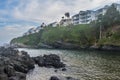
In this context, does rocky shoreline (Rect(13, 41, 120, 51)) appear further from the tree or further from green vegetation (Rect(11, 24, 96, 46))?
the tree

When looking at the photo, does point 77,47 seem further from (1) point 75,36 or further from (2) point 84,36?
(1) point 75,36

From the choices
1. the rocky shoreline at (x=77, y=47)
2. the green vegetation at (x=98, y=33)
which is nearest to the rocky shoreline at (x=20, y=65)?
the rocky shoreline at (x=77, y=47)

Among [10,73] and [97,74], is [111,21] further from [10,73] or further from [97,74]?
[10,73]

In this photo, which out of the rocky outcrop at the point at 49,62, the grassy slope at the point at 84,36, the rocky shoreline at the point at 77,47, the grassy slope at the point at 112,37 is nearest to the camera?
the rocky outcrop at the point at 49,62

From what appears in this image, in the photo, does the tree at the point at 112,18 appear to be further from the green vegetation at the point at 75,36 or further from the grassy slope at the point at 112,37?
the green vegetation at the point at 75,36

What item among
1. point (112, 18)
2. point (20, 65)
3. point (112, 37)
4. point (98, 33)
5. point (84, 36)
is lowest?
point (20, 65)

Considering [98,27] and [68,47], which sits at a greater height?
[98,27]

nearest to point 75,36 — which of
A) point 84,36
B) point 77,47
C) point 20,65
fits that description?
point 84,36

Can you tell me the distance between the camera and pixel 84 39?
159 meters

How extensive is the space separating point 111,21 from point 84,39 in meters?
25.2

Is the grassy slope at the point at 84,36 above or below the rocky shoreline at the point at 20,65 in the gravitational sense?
above

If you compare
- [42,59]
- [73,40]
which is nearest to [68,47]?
[73,40]

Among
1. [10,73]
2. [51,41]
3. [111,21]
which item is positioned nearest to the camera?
[10,73]

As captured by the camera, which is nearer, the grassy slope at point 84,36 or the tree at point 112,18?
the grassy slope at point 84,36
